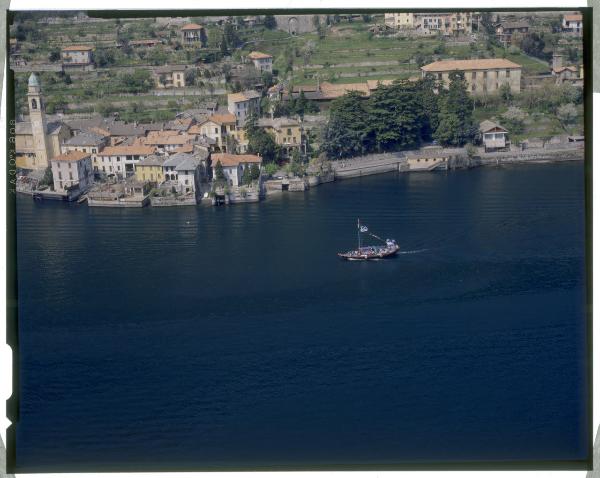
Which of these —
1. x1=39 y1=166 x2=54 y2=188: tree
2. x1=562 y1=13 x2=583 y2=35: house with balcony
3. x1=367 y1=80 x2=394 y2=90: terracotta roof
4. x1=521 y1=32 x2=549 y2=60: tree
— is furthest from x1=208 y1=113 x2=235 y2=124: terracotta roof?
x1=562 y1=13 x2=583 y2=35: house with balcony

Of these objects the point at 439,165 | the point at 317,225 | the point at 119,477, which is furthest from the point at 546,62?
the point at 119,477

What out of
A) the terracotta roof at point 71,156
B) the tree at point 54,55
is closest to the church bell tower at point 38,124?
the terracotta roof at point 71,156

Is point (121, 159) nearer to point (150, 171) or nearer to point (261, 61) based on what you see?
point (150, 171)

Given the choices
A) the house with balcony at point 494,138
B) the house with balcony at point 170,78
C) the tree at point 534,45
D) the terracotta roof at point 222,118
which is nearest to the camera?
the terracotta roof at point 222,118

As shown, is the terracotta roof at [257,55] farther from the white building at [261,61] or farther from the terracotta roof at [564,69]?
the terracotta roof at [564,69]

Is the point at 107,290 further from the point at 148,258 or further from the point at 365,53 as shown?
the point at 365,53

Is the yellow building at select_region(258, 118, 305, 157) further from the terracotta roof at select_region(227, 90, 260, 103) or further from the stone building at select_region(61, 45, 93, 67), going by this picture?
the stone building at select_region(61, 45, 93, 67)
